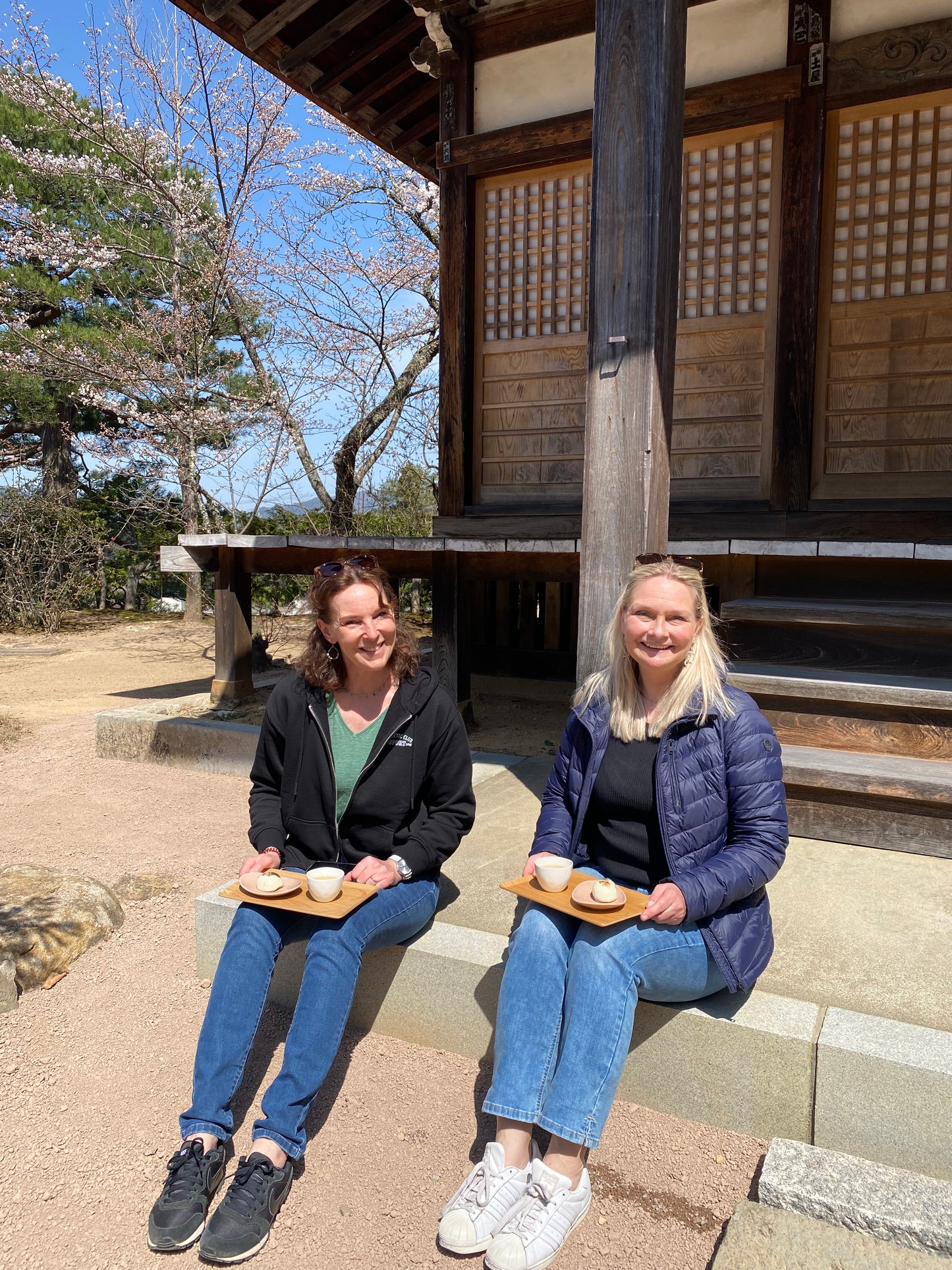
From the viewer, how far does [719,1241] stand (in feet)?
5.53

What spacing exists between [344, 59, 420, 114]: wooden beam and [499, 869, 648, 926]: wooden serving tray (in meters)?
5.73

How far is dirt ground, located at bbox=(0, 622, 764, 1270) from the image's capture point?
1771mm

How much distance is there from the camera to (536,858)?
2.07m

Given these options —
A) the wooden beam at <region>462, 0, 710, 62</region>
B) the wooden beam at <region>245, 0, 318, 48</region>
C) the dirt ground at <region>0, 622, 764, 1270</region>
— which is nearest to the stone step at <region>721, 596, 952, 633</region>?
the dirt ground at <region>0, 622, 764, 1270</region>

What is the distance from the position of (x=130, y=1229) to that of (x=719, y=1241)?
3.84ft

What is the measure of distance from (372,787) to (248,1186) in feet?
2.99

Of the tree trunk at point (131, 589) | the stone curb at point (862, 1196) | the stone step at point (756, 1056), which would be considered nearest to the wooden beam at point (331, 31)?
the stone step at point (756, 1056)

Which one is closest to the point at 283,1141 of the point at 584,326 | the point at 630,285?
the point at 630,285

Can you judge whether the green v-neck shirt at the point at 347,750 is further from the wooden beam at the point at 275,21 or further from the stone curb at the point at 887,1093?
the wooden beam at the point at 275,21

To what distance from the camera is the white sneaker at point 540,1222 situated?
5.44ft

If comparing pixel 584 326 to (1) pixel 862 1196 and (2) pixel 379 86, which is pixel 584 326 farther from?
(1) pixel 862 1196

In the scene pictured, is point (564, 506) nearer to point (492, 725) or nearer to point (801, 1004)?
point (492, 725)

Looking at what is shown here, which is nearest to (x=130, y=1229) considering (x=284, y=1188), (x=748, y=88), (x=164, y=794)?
(x=284, y=1188)

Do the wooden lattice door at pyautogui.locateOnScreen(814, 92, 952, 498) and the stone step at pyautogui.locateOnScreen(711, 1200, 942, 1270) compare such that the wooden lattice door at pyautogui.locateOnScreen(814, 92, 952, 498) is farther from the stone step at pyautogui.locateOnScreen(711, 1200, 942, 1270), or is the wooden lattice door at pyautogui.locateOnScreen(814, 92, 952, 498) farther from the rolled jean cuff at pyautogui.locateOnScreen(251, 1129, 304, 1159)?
the rolled jean cuff at pyautogui.locateOnScreen(251, 1129, 304, 1159)
